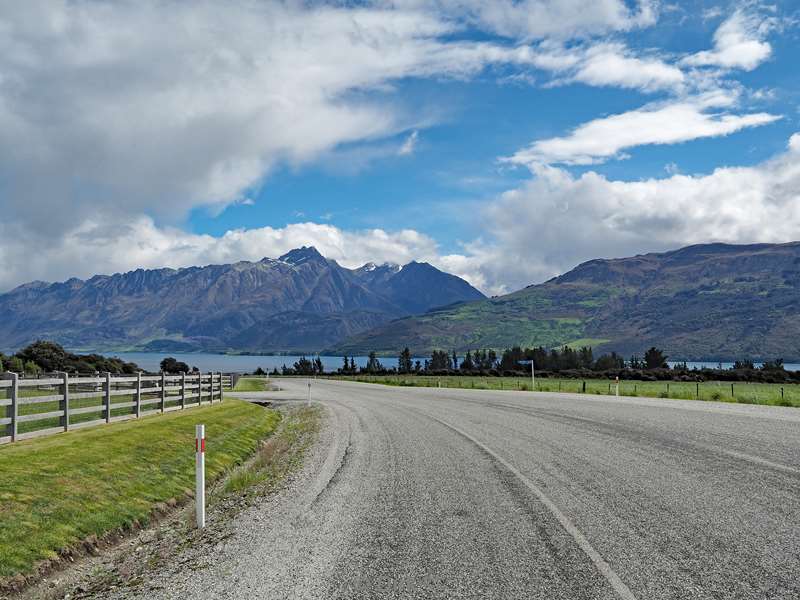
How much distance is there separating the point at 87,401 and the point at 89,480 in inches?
861

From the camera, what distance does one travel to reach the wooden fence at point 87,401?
46.4 feet

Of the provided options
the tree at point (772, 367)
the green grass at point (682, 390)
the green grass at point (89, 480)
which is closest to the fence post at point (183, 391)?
the green grass at point (89, 480)

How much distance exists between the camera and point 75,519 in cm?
926

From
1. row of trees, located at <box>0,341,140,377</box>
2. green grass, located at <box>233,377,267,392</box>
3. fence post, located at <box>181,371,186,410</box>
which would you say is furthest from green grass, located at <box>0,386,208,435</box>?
row of trees, located at <box>0,341,140,377</box>

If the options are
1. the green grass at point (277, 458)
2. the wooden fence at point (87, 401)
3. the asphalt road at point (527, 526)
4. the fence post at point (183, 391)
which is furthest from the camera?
the fence post at point (183, 391)

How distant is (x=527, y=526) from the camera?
8.19 m

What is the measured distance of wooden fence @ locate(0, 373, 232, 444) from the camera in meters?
14.2

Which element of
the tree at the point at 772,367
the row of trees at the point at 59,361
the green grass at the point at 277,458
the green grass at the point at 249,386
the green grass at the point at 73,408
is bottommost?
the tree at the point at 772,367

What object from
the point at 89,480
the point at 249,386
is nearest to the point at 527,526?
the point at 89,480

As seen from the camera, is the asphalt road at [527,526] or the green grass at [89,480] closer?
the asphalt road at [527,526]

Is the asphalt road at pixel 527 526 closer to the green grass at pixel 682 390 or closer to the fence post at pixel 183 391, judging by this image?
the fence post at pixel 183 391

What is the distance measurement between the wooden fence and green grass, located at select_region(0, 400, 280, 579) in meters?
0.55

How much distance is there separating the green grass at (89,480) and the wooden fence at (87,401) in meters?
0.55

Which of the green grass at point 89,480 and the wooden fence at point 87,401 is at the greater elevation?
the wooden fence at point 87,401
